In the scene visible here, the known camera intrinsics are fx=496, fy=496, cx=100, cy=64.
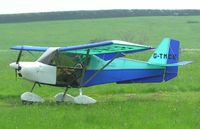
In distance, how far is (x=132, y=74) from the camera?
17.9m

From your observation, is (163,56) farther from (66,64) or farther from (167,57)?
(66,64)

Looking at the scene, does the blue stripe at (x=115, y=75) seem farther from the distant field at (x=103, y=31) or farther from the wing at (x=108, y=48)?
the distant field at (x=103, y=31)

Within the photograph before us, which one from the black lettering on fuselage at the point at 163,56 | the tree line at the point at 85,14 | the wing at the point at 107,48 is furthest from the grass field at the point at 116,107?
the tree line at the point at 85,14

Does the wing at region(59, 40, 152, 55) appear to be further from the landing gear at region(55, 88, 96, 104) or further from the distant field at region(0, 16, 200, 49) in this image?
the distant field at region(0, 16, 200, 49)

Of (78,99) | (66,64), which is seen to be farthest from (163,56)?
(78,99)

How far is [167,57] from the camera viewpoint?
18.3m

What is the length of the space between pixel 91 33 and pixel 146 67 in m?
48.1

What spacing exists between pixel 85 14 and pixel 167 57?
61.7m

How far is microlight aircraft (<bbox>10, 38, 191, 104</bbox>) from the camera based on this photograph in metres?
16.4

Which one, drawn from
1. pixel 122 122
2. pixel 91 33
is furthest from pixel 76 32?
pixel 122 122

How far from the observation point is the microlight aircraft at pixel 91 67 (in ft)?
53.8

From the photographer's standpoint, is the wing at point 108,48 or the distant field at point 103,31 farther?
the distant field at point 103,31

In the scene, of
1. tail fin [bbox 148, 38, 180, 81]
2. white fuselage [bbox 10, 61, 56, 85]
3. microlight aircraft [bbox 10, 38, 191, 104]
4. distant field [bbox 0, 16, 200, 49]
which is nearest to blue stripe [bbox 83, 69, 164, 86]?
microlight aircraft [bbox 10, 38, 191, 104]

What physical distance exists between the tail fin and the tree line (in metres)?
58.7
